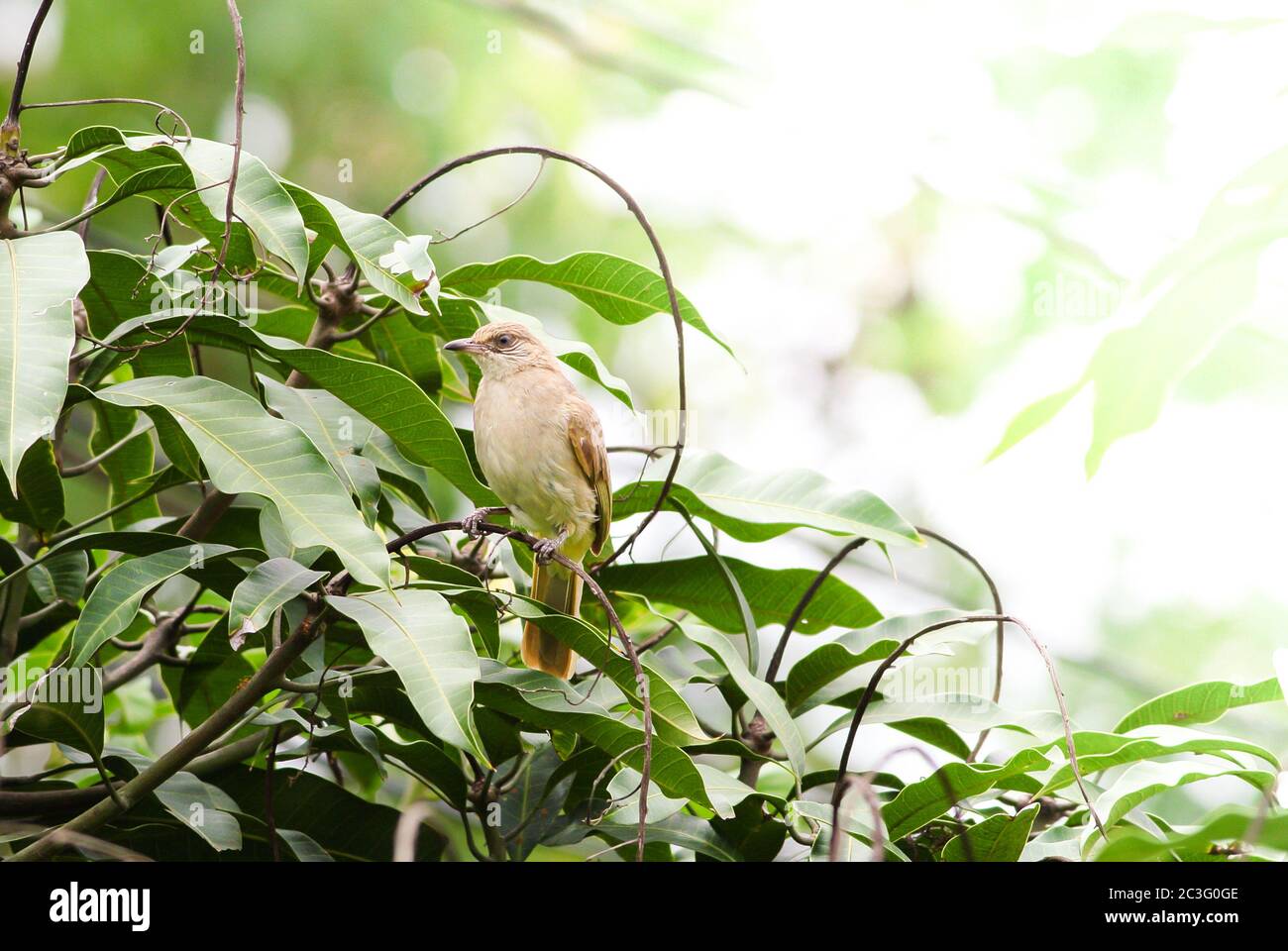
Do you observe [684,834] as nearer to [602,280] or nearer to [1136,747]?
[1136,747]

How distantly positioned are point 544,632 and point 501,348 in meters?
0.68

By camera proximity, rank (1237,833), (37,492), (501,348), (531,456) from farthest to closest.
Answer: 1. (531,456)
2. (501,348)
3. (37,492)
4. (1237,833)

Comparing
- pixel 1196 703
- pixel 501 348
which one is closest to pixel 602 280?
pixel 501 348

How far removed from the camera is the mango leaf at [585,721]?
5.30ft

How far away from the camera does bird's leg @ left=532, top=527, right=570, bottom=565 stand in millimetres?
1979

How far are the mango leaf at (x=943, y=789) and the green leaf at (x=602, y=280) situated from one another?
833 millimetres

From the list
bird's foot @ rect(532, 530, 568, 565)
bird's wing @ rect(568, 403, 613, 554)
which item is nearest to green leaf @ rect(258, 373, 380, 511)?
bird's foot @ rect(532, 530, 568, 565)

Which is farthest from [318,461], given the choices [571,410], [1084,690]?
[1084,690]

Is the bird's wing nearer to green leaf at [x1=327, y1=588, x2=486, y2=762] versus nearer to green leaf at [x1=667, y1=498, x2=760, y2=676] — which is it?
green leaf at [x1=667, y1=498, x2=760, y2=676]

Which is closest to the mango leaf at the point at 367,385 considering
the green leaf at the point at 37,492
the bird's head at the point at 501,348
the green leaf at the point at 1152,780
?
the green leaf at the point at 37,492

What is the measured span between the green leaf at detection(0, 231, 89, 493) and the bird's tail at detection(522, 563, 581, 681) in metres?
1.00

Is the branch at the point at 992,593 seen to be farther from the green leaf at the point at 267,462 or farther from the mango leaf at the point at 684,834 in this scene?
the green leaf at the point at 267,462

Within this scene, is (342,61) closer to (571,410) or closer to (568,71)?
(568,71)

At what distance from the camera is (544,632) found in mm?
2176
